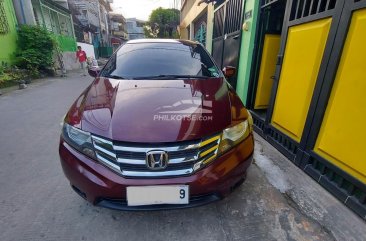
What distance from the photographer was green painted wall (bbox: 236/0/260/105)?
3.78 m

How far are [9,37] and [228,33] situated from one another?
373 inches

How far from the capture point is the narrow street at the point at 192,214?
5.47ft

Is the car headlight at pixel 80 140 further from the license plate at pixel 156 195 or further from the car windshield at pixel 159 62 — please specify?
the car windshield at pixel 159 62

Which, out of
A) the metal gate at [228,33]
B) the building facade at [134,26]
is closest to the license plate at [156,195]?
the metal gate at [228,33]

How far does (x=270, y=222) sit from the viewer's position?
5.86 ft

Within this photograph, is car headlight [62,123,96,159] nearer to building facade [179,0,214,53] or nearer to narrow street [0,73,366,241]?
narrow street [0,73,366,241]

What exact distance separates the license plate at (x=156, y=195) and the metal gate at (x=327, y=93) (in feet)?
5.14

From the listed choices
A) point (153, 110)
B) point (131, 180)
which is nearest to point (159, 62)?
point (153, 110)

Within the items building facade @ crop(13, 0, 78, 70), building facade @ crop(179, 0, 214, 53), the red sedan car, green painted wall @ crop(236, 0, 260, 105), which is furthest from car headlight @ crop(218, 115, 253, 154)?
building facade @ crop(13, 0, 78, 70)

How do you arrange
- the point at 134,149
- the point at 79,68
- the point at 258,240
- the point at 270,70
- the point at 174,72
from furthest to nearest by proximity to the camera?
the point at 79,68
the point at 270,70
the point at 174,72
the point at 258,240
the point at 134,149

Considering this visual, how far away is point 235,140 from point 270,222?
79 centimetres

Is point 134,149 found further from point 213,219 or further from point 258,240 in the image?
point 258,240

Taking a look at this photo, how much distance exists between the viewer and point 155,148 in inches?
55.5

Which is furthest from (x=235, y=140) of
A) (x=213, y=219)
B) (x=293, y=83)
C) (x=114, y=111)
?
(x=293, y=83)
